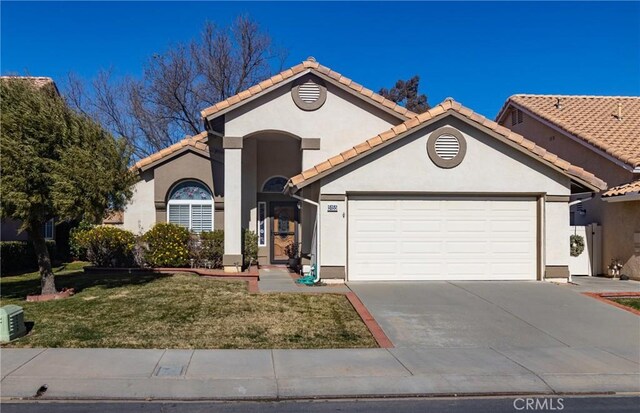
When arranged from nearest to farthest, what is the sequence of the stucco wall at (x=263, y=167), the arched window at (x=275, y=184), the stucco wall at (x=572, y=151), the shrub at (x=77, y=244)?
the stucco wall at (x=572, y=151), the stucco wall at (x=263, y=167), the arched window at (x=275, y=184), the shrub at (x=77, y=244)

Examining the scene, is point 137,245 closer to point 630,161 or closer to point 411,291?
point 411,291

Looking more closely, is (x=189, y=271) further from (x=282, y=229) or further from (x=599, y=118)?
(x=599, y=118)

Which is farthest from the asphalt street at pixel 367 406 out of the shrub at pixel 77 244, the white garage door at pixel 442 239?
the shrub at pixel 77 244

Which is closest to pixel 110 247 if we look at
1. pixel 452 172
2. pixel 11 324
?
pixel 11 324

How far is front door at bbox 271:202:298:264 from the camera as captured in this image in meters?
18.7

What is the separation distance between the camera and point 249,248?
17.2 meters

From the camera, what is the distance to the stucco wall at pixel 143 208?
59.7 ft

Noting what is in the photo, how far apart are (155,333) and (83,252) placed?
11.7 m

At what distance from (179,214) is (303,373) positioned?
11965 millimetres

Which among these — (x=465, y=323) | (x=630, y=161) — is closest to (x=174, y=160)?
(x=465, y=323)

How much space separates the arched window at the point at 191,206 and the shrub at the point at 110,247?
197cm

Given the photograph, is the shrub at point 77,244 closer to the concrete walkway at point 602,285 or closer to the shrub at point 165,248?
the shrub at point 165,248

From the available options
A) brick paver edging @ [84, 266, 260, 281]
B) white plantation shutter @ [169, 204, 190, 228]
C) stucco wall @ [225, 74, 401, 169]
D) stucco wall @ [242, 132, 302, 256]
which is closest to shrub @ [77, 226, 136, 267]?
brick paver edging @ [84, 266, 260, 281]

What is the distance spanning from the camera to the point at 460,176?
1414 cm
